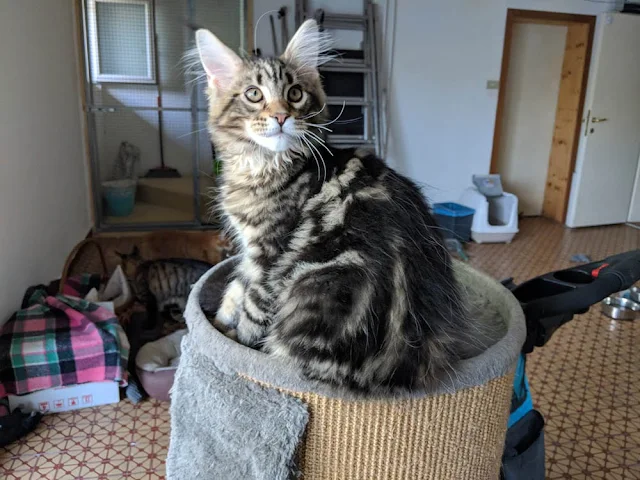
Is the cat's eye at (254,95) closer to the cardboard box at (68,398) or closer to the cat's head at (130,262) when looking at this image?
the cardboard box at (68,398)

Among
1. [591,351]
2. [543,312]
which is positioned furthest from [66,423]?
[591,351]

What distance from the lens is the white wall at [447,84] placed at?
3908 mm

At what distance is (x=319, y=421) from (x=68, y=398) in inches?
55.8

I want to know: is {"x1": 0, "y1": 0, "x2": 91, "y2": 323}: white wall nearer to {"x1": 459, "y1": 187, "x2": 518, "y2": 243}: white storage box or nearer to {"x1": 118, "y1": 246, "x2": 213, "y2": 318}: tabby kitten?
{"x1": 118, "y1": 246, "x2": 213, "y2": 318}: tabby kitten

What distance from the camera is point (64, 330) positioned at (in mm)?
1903

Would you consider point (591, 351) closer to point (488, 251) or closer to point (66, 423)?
point (488, 251)

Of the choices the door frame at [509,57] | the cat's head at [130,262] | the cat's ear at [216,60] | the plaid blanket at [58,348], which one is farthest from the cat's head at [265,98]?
the door frame at [509,57]

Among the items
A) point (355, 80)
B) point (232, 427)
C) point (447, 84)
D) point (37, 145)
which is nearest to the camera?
point (232, 427)

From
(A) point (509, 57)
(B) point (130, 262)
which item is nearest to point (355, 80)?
(A) point (509, 57)

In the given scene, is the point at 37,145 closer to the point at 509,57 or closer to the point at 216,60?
the point at 216,60

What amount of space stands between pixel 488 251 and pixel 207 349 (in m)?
3.25

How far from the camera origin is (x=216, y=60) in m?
1.16

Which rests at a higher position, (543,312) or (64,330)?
(543,312)

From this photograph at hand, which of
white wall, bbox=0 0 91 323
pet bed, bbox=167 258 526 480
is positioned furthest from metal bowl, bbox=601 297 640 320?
white wall, bbox=0 0 91 323
